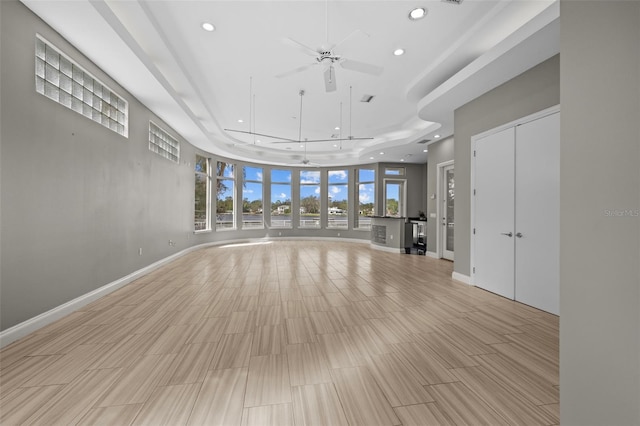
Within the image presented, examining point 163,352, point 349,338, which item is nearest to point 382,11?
point 349,338

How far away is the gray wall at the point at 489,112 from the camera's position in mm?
3312

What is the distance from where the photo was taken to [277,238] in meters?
11.2

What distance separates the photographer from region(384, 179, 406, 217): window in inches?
405

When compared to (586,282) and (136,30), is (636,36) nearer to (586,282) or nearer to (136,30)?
(586,282)

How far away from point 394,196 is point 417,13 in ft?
25.2

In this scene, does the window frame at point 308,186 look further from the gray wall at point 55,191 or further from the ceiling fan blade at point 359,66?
the ceiling fan blade at point 359,66

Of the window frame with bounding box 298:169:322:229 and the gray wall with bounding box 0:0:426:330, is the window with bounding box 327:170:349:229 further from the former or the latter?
the gray wall with bounding box 0:0:426:330

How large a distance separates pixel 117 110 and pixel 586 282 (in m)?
5.72

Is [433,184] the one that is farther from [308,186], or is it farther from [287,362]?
[287,362]

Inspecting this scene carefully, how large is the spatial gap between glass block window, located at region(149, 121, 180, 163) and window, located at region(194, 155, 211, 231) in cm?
170

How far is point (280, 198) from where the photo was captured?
11336 mm

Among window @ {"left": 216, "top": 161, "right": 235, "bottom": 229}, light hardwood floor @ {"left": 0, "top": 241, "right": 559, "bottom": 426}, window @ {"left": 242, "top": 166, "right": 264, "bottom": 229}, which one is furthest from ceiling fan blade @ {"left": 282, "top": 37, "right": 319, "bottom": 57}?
window @ {"left": 242, "top": 166, "right": 264, "bottom": 229}

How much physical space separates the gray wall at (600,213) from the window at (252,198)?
33.9 ft

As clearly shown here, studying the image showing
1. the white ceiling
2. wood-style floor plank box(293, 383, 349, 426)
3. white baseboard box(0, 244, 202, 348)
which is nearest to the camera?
wood-style floor plank box(293, 383, 349, 426)
